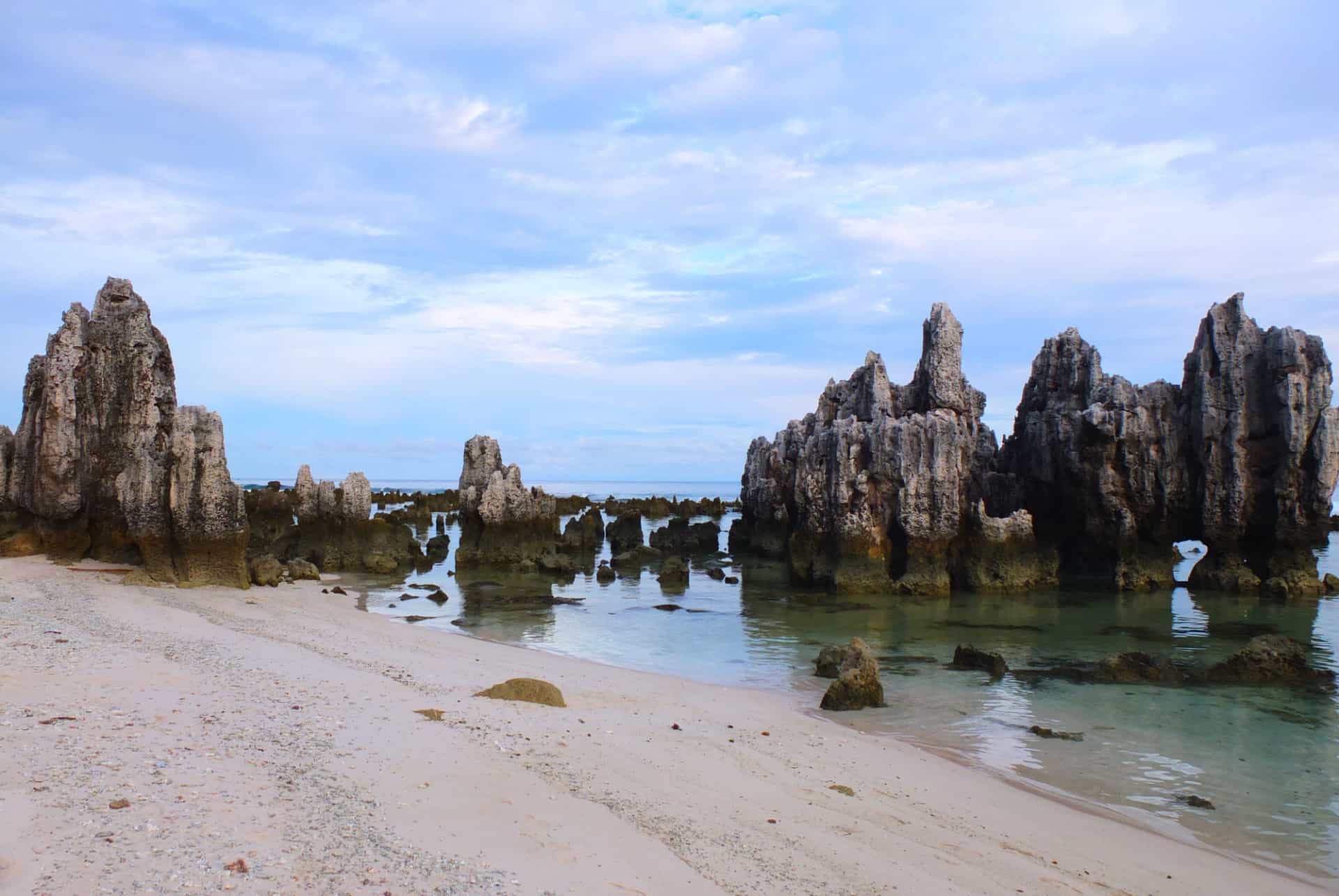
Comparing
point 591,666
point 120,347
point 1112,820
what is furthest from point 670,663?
point 120,347

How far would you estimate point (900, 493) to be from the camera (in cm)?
2898

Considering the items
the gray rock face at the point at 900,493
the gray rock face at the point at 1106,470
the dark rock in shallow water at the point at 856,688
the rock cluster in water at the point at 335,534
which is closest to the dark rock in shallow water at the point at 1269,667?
the dark rock in shallow water at the point at 856,688

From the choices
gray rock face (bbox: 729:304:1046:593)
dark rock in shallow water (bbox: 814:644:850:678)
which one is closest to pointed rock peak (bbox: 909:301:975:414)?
gray rock face (bbox: 729:304:1046:593)

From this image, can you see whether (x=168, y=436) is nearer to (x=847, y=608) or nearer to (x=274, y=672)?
(x=274, y=672)

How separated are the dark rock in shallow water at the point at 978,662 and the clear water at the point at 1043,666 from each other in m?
0.41

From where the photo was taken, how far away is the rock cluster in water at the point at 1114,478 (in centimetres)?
2911

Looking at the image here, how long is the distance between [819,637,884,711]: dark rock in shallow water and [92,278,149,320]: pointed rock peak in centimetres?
1905

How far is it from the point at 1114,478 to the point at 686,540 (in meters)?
23.1

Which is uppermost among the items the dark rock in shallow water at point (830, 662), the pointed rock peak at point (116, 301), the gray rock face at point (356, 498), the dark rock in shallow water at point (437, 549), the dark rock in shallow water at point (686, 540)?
the pointed rock peak at point (116, 301)

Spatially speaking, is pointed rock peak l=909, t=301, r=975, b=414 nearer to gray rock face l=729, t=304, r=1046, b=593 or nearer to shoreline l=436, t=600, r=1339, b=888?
gray rock face l=729, t=304, r=1046, b=593

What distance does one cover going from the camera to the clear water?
1026 centimetres

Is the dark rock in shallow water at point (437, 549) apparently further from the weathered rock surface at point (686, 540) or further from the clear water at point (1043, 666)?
the weathered rock surface at point (686, 540)

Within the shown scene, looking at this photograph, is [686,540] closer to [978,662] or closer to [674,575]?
[674,575]

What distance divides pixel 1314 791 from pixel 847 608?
1614 cm
